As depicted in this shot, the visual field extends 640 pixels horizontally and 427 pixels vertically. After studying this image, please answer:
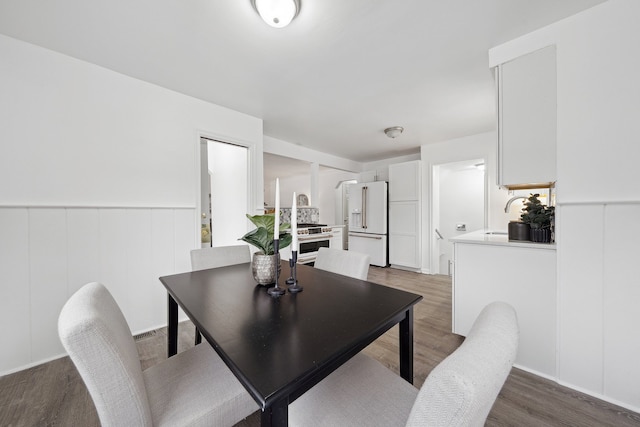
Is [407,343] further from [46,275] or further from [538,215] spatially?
[46,275]

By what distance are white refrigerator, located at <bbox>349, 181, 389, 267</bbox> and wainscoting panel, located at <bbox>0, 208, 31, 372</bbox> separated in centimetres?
442

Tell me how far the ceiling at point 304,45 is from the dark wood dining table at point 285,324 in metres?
1.69

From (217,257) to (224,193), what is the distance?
214 cm

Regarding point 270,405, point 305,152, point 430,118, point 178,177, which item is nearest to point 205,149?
point 178,177

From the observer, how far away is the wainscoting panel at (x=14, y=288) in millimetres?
1694

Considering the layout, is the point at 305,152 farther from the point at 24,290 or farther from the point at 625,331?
the point at 625,331

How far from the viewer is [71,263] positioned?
1.94 meters

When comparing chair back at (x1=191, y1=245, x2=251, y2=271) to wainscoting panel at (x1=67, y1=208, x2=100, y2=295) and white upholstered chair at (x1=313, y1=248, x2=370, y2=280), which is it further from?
wainscoting panel at (x1=67, y1=208, x2=100, y2=295)

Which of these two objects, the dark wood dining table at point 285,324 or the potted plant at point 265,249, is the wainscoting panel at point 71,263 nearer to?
the dark wood dining table at point 285,324

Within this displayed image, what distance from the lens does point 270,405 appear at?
0.56m

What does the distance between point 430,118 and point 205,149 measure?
10.4 feet

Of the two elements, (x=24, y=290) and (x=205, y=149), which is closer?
(x=24, y=290)

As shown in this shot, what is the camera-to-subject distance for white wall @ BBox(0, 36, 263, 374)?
1.75m

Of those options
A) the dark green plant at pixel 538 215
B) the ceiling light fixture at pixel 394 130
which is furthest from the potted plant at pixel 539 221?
the ceiling light fixture at pixel 394 130
